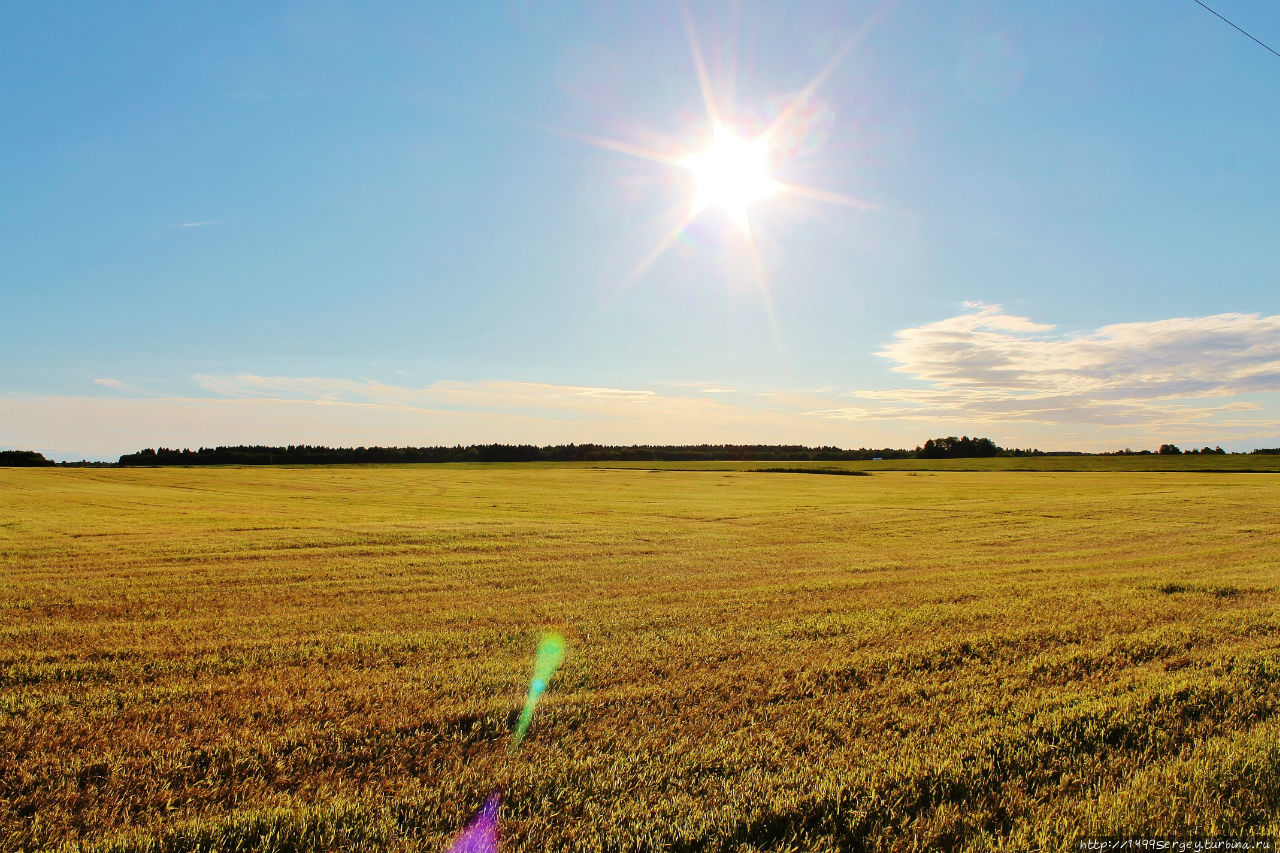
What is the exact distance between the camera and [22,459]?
90688 mm

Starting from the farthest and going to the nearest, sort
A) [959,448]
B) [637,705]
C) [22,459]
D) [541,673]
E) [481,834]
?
[959,448] < [22,459] < [541,673] < [637,705] < [481,834]

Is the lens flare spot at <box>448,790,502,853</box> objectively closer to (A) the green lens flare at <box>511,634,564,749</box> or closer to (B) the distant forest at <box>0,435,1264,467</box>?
(A) the green lens flare at <box>511,634,564,749</box>

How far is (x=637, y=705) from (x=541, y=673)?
1.39 meters

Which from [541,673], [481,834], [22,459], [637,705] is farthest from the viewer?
[22,459]

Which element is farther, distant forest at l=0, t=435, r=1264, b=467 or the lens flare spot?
distant forest at l=0, t=435, r=1264, b=467

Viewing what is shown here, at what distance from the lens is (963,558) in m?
16.9

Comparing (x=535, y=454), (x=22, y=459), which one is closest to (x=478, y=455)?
(x=535, y=454)

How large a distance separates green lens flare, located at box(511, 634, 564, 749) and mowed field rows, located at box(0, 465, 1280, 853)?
108 mm

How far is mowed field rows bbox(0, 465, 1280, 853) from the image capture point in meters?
4.34

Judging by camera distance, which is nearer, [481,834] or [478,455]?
[481,834]

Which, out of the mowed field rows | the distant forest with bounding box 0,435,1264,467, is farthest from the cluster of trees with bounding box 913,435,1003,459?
the mowed field rows

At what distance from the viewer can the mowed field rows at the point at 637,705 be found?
4.34 metres

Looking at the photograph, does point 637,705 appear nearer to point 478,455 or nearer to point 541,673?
point 541,673

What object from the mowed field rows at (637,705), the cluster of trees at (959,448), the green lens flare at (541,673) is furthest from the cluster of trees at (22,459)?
the cluster of trees at (959,448)
